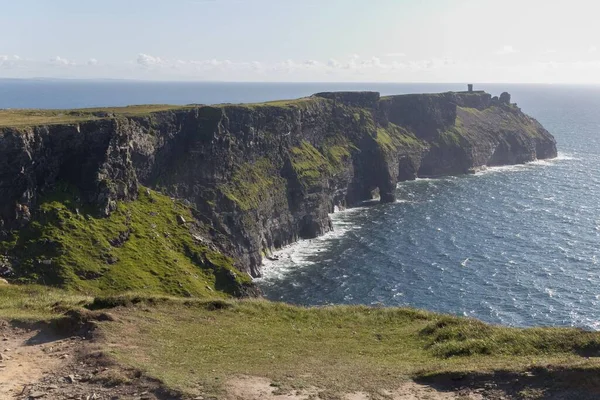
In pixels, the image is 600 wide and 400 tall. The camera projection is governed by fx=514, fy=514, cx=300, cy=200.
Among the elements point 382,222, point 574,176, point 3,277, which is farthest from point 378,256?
point 574,176

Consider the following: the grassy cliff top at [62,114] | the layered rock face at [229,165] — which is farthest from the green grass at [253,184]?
the grassy cliff top at [62,114]

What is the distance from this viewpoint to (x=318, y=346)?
37406 millimetres

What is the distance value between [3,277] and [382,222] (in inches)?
3972

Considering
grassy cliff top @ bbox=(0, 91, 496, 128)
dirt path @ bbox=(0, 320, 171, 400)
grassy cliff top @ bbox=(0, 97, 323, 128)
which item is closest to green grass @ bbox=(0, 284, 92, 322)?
dirt path @ bbox=(0, 320, 171, 400)

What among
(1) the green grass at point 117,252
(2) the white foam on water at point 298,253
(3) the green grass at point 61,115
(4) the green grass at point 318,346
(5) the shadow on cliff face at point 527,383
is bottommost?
(2) the white foam on water at point 298,253

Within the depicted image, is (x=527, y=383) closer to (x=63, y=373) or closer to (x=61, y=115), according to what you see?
(x=63, y=373)

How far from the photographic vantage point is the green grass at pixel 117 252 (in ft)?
267

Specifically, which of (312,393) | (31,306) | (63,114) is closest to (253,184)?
(63,114)

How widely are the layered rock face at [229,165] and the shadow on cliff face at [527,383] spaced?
262 feet

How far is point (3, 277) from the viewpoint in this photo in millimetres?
76062

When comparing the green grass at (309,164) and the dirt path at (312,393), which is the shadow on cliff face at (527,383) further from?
the green grass at (309,164)

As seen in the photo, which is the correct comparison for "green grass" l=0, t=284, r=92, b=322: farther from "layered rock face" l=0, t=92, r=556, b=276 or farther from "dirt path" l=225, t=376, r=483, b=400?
"layered rock face" l=0, t=92, r=556, b=276

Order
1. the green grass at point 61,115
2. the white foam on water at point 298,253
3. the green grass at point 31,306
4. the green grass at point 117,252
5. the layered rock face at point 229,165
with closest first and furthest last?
1. the green grass at point 31,306
2. the green grass at point 117,252
3. the layered rock face at point 229,165
4. the green grass at point 61,115
5. the white foam on water at point 298,253

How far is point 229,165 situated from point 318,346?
98.7 metres
